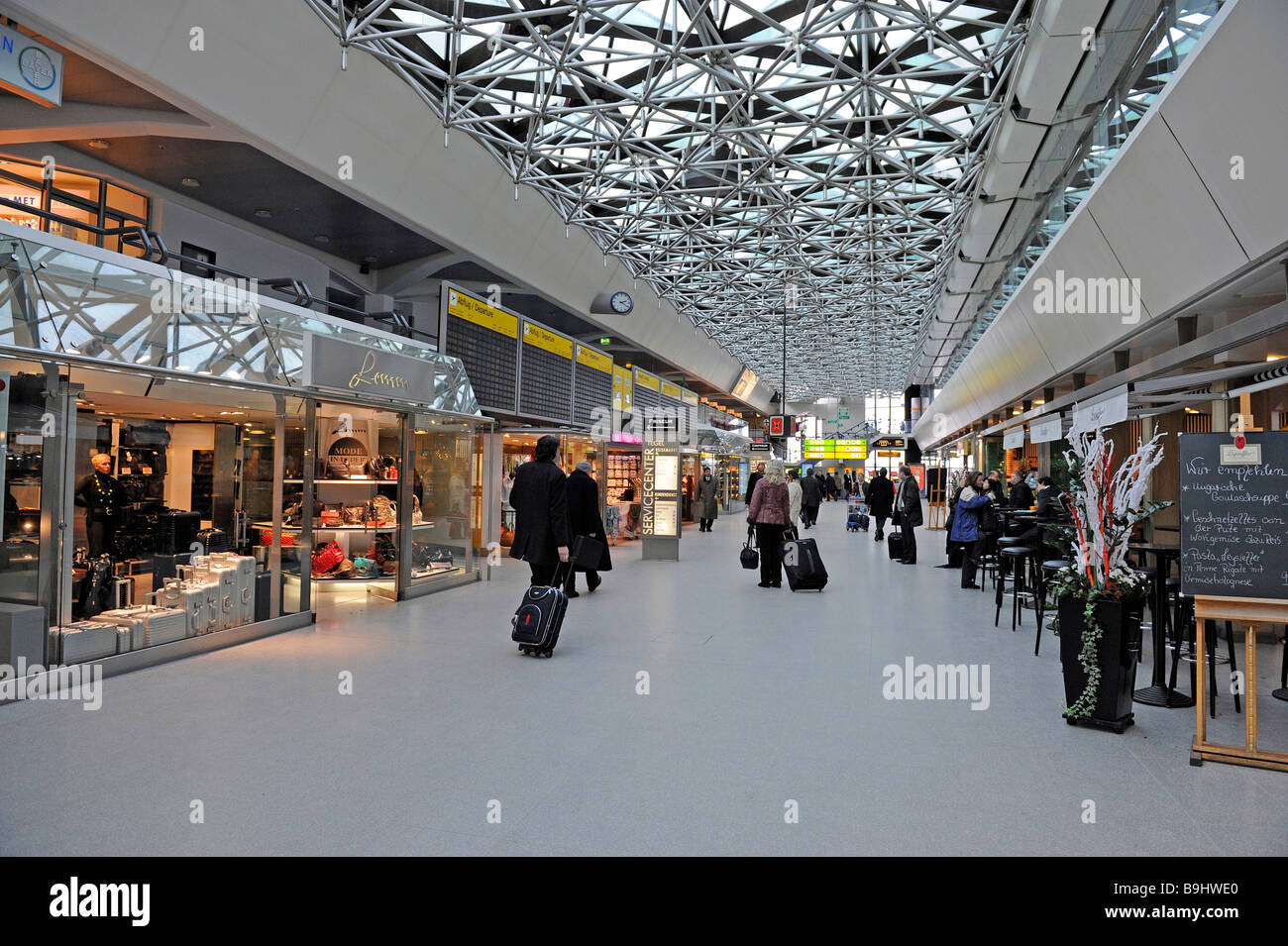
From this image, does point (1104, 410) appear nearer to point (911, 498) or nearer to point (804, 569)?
point (804, 569)

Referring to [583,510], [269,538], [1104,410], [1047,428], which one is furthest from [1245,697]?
[1047,428]

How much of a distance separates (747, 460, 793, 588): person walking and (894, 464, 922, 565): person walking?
168 inches

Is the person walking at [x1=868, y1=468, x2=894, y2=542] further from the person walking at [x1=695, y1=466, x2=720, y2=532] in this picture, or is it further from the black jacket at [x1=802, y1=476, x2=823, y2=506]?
the person walking at [x1=695, y1=466, x2=720, y2=532]

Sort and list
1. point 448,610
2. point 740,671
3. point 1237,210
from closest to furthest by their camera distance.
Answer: point 1237,210 < point 740,671 < point 448,610

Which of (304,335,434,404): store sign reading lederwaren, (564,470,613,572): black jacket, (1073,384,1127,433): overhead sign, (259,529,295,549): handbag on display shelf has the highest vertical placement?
(304,335,434,404): store sign reading lederwaren

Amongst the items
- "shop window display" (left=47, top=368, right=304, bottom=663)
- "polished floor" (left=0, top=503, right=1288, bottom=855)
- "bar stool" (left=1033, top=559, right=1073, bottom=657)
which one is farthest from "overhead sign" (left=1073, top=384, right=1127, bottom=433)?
"shop window display" (left=47, top=368, right=304, bottom=663)

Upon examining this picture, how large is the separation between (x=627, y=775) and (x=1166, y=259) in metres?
6.52

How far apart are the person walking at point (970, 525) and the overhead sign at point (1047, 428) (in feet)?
5.26

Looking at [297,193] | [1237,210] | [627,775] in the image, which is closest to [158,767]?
[627,775]

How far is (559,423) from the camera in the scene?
51.5ft

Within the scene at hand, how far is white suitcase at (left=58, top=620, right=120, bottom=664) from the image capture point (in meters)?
5.10

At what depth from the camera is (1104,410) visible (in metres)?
7.94

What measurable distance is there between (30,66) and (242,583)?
4.84 meters

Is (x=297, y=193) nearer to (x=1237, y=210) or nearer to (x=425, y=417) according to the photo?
(x=425, y=417)
